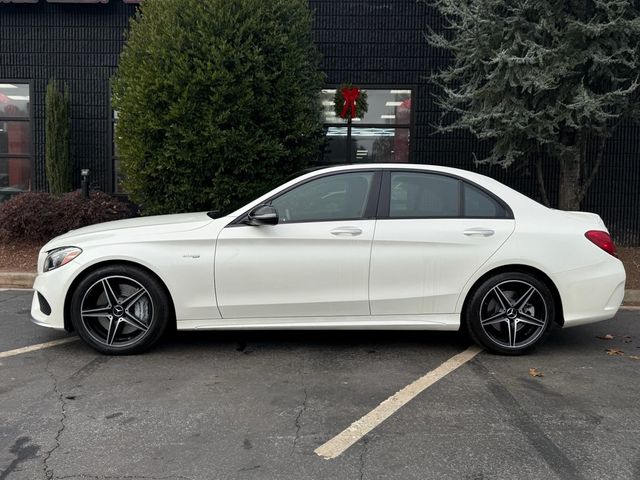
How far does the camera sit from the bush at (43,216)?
30.1ft

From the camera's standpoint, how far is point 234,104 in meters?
8.14

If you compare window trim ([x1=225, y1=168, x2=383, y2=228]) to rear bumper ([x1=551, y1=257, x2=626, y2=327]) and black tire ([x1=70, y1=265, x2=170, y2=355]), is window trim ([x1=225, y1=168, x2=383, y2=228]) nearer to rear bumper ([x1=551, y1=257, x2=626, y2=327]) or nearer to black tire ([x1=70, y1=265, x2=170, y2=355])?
black tire ([x1=70, y1=265, x2=170, y2=355])

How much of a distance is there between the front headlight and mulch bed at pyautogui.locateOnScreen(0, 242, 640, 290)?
137 inches

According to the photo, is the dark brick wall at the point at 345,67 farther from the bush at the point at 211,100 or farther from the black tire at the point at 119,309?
the black tire at the point at 119,309

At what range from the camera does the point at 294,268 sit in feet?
16.1

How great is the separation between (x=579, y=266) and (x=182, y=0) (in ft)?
20.1

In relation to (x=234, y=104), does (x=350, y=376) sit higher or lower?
lower

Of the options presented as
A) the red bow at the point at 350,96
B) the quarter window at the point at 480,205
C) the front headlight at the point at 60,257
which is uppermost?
the red bow at the point at 350,96

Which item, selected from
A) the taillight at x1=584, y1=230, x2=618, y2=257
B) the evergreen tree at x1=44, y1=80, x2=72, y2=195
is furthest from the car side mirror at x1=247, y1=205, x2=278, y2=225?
the evergreen tree at x1=44, y1=80, x2=72, y2=195

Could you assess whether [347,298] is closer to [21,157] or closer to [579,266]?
[579,266]

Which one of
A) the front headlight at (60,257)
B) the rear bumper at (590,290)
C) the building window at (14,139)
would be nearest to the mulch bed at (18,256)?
the building window at (14,139)

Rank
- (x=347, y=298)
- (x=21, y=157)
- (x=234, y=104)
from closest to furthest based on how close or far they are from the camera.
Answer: (x=347, y=298), (x=234, y=104), (x=21, y=157)

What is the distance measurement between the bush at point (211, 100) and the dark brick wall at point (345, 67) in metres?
1.97

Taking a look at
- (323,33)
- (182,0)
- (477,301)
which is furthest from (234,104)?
(477,301)
